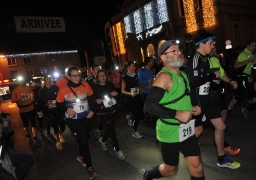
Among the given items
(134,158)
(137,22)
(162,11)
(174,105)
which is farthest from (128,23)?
(174,105)

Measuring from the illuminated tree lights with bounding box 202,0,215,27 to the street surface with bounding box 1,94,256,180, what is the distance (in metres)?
16.8

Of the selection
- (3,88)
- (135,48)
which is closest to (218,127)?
(135,48)

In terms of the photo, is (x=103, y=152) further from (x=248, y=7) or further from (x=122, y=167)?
(x=248, y=7)

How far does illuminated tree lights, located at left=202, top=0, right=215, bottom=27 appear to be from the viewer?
2153 cm

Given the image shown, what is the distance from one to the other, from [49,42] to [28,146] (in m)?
8.09

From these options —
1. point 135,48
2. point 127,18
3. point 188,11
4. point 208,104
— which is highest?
point 127,18

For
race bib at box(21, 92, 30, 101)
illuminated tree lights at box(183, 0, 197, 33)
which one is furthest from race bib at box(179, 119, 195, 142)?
illuminated tree lights at box(183, 0, 197, 33)

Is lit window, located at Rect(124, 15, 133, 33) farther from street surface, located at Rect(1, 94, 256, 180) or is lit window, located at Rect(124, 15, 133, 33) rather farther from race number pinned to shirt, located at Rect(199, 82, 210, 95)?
race number pinned to shirt, located at Rect(199, 82, 210, 95)

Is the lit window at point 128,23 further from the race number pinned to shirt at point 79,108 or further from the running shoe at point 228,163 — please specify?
the running shoe at point 228,163

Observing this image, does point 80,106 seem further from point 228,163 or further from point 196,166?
point 228,163

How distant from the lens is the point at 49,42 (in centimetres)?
1394

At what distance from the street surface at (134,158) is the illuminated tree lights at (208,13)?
55.2ft

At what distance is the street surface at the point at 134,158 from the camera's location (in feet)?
12.8

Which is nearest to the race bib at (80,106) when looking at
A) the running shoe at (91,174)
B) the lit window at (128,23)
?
the running shoe at (91,174)
